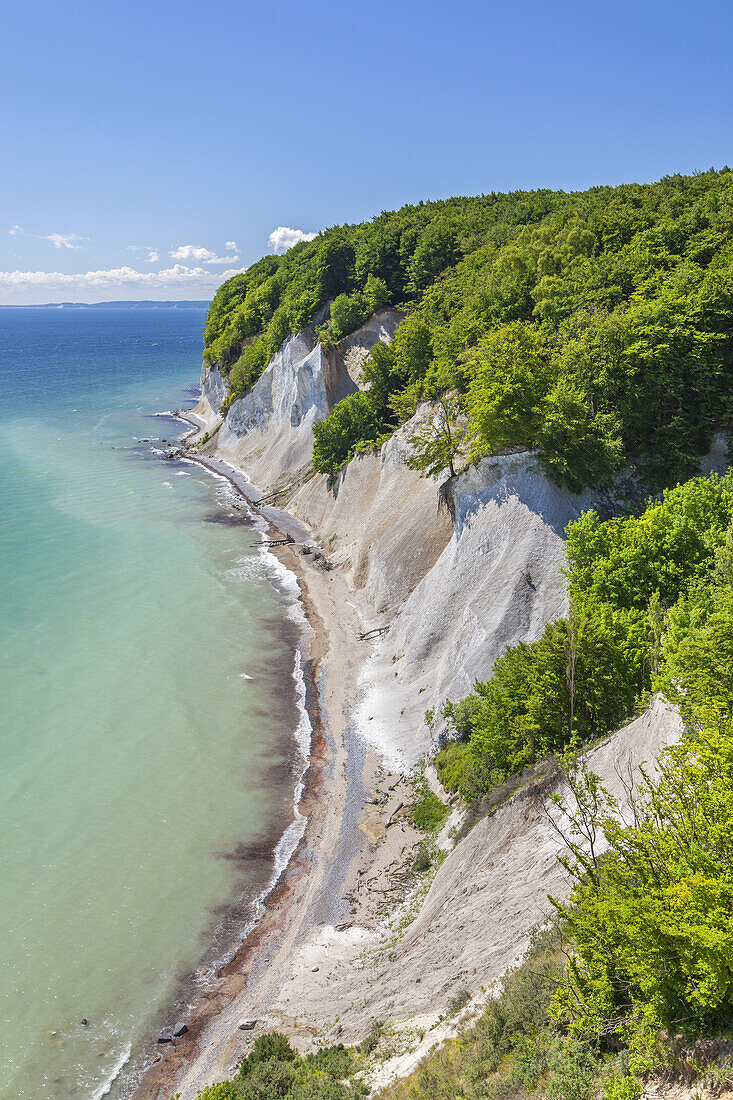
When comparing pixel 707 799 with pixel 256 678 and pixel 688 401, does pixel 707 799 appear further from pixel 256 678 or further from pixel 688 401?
pixel 256 678

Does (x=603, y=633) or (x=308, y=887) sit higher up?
(x=603, y=633)

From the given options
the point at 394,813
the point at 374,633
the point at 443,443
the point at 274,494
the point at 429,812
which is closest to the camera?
the point at 429,812

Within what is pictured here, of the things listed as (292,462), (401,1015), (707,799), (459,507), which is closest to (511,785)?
(401,1015)

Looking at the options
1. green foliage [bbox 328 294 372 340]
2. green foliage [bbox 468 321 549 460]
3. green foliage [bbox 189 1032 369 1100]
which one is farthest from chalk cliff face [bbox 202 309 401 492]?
green foliage [bbox 189 1032 369 1100]

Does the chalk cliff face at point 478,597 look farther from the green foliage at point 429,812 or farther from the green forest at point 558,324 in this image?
the green foliage at point 429,812

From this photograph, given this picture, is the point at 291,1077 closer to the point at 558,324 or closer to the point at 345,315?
the point at 558,324

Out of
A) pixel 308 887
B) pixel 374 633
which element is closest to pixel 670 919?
pixel 308 887

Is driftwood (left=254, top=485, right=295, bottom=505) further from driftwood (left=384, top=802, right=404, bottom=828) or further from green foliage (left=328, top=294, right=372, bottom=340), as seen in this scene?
driftwood (left=384, top=802, right=404, bottom=828)

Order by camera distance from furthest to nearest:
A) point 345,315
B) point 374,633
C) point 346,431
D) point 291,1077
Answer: point 345,315
point 346,431
point 374,633
point 291,1077
